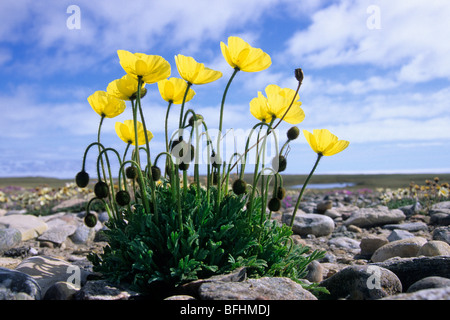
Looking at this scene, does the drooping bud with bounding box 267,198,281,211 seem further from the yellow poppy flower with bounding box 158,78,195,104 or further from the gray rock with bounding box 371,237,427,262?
the gray rock with bounding box 371,237,427,262

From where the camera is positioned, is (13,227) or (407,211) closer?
(13,227)

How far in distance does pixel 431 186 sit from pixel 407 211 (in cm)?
203

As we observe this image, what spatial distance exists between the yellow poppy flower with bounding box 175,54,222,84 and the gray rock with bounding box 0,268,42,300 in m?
1.95

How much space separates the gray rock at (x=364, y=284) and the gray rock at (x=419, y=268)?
387mm

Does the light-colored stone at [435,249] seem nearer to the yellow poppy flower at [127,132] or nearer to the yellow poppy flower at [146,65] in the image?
the yellow poppy flower at [127,132]

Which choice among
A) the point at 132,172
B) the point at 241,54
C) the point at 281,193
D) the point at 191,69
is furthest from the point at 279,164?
the point at 132,172

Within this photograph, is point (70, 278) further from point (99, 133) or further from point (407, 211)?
point (407, 211)

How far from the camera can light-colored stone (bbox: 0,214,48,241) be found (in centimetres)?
690

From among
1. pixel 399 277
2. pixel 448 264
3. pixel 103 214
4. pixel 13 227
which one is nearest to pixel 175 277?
pixel 399 277

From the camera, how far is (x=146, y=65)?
2.77 m

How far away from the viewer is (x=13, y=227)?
7004mm

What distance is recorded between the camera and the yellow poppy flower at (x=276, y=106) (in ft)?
10.3

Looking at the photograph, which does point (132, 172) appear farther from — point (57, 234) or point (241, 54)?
point (57, 234)
